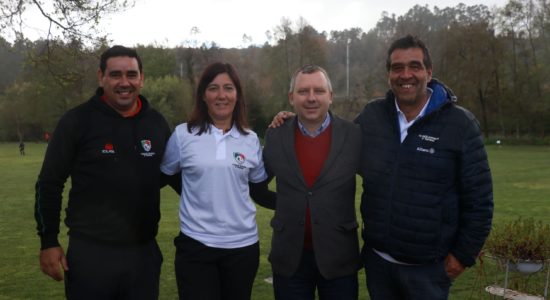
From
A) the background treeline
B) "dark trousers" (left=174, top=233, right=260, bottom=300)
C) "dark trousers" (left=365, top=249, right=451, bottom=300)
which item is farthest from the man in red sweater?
the background treeline

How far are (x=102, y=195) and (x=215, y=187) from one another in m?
0.75

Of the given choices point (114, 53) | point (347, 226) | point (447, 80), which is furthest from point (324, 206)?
point (447, 80)

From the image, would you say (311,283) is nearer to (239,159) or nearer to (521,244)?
(239,159)

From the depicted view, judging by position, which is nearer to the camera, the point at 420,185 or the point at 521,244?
the point at 420,185

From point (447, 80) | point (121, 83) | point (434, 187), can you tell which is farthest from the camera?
point (447, 80)

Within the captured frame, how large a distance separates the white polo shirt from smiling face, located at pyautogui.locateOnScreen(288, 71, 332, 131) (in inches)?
19.1

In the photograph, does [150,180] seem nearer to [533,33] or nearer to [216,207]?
[216,207]

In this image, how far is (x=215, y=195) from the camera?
3.43 m

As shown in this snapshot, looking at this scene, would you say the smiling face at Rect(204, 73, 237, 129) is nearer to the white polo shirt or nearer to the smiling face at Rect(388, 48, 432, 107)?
the white polo shirt

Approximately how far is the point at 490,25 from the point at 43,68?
51926 mm

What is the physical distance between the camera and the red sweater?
357cm

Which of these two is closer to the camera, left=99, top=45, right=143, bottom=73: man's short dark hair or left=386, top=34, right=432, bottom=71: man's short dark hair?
left=386, top=34, right=432, bottom=71: man's short dark hair

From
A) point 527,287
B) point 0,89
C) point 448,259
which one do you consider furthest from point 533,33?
point 0,89

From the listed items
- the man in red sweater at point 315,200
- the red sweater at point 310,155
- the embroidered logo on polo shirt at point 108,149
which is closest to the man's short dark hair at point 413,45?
the man in red sweater at point 315,200
